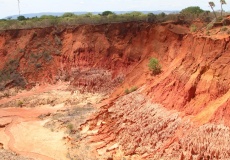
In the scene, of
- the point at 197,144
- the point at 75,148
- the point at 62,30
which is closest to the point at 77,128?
the point at 75,148

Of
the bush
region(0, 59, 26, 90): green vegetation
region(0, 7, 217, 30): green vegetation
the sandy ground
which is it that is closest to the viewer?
the sandy ground

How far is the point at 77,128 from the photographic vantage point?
81.0 ft

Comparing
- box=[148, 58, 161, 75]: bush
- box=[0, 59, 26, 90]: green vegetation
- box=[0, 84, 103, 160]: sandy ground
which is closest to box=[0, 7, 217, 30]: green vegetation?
box=[0, 59, 26, 90]: green vegetation

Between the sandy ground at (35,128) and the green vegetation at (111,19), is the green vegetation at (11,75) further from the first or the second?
the green vegetation at (111,19)

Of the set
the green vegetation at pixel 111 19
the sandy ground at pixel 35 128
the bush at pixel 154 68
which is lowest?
the sandy ground at pixel 35 128

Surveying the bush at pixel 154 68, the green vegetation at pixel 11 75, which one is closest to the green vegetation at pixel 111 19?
the green vegetation at pixel 11 75

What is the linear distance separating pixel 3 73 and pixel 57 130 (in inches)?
646

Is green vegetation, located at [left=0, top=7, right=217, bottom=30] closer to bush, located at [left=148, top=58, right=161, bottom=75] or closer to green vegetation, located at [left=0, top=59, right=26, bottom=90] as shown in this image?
green vegetation, located at [left=0, top=59, right=26, bottom=90]

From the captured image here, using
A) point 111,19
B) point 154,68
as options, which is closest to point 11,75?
point 111,19

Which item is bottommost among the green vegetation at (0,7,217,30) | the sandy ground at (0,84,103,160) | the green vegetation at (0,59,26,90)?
the sandy ground at (0,84,103,160)

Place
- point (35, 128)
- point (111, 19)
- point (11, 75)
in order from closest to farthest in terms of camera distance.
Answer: point (35, 128) < point (11, 75) < point (111, 19)

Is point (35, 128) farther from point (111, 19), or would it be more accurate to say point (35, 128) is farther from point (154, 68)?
point (111, 19)

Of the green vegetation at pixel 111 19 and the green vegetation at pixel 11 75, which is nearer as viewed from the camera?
the green vegetation at pixel 11 75

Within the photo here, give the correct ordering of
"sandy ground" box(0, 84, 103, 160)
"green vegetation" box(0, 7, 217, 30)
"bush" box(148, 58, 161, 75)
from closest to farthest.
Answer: "sandy ground" box(0, 84, 103, 160) → "bush" box(148, 58, 161, 75) → "green vegetation" box(0, 7, 217, 30)
